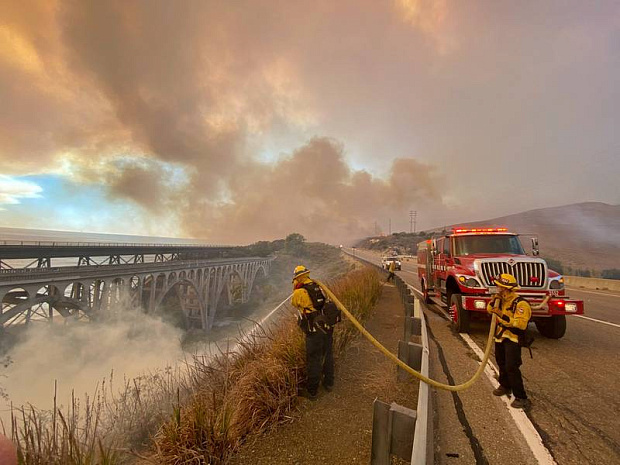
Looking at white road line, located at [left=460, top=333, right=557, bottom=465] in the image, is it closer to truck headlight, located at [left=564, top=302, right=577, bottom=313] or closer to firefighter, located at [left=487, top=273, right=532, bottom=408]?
firefighter, located at [left=487, top=273, right=532, bottom=408]

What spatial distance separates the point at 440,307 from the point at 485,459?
8921mm

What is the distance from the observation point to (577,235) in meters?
76.1

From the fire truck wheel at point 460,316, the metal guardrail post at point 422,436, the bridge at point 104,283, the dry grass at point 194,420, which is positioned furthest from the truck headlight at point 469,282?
the bridge at point 104,283

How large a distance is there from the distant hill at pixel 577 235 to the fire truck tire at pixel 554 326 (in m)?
26.9

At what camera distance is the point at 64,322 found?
22062 mm

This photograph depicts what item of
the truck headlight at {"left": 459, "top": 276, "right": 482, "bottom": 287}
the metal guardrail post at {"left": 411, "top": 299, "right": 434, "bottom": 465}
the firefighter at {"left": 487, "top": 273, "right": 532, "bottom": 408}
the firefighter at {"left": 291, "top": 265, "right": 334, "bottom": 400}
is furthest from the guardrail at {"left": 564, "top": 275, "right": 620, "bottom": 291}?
the firefighter at {"left": 291, "top": 265, "right": 334, "bottom": 400}

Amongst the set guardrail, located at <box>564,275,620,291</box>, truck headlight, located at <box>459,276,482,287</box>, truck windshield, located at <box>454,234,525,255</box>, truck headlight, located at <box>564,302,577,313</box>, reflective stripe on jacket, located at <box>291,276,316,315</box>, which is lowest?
guardrail, located at <box>564,275,620,291</box>

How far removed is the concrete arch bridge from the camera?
1747 cm

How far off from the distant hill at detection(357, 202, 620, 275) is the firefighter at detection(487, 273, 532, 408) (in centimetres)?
3058

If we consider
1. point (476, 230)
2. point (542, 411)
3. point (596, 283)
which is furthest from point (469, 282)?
point (596, 283)

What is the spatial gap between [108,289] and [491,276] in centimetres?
2766

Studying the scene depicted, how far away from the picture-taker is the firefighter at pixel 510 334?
393cm

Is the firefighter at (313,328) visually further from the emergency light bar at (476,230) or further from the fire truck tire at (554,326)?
the emergency light bar at (476,230)

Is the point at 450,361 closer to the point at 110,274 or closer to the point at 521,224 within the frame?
the point at 110,274
